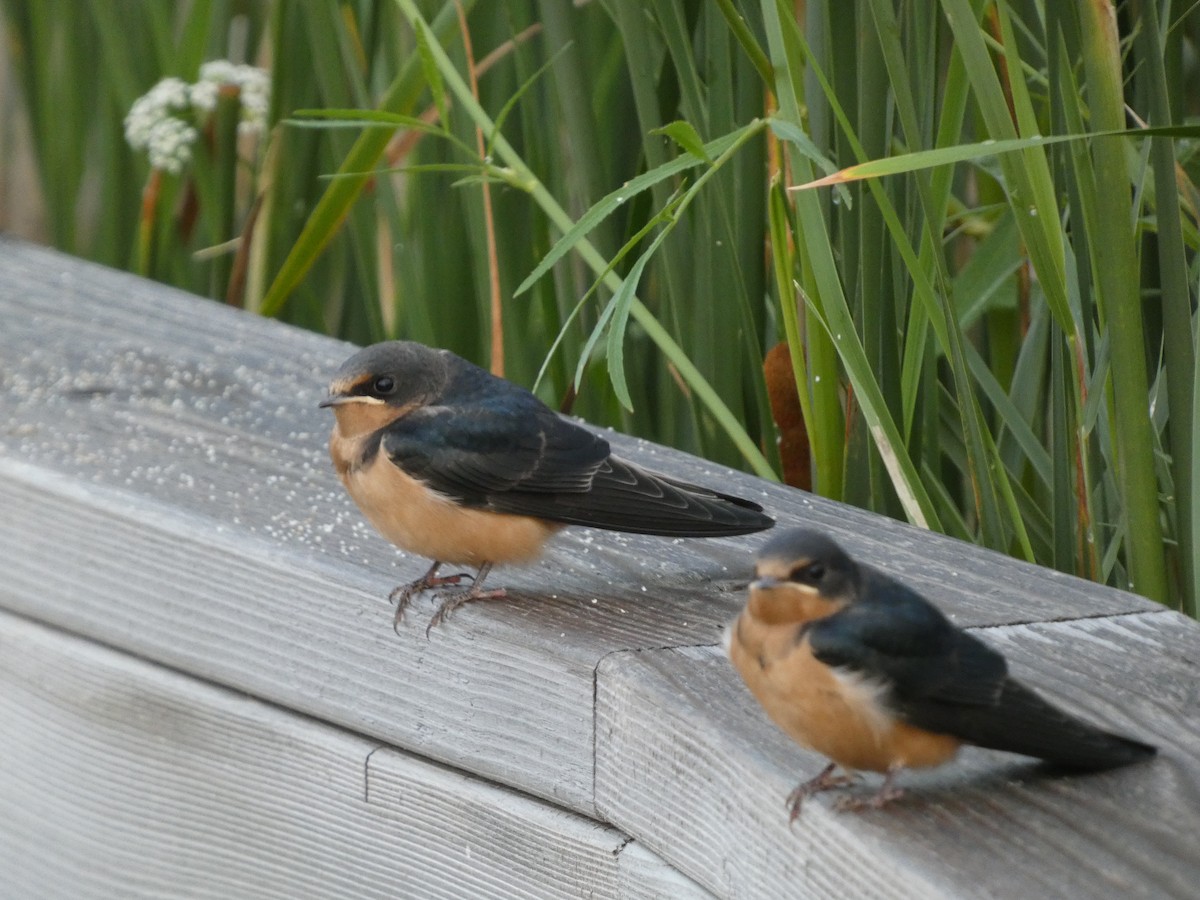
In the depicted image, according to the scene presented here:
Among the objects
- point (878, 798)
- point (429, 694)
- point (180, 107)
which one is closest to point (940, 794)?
point (878, 798)

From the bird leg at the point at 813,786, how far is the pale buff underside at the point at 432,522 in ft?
2.04

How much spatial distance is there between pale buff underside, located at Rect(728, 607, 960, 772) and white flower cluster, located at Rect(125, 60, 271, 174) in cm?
172

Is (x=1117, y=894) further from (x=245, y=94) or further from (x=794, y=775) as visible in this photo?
(x=245, y=94)

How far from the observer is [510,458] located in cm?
175

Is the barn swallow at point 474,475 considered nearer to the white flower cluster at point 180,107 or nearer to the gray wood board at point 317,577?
the gray wood board at point 317,577

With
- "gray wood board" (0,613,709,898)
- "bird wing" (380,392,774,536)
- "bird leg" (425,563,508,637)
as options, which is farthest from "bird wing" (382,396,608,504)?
"gray wood board" (0,613,709,898)

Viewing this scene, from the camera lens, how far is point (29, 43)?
290 centimetres

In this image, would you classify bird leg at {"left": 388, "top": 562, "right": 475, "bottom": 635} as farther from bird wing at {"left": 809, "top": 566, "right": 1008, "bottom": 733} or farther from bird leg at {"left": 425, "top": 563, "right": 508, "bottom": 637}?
bird wing at {"left": 809, "top": 566, "right": 1008, "bottom": 733}

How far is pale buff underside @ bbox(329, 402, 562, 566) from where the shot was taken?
65.2 inches

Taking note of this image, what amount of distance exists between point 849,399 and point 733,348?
18 centimetres

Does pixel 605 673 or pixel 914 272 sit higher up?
pixel 914 272

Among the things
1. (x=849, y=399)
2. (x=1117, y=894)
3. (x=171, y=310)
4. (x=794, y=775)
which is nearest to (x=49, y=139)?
(x=171, y=310)

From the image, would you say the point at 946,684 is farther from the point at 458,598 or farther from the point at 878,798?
the point at 458,598

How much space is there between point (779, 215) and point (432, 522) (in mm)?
481
